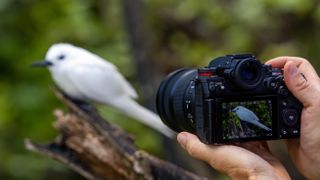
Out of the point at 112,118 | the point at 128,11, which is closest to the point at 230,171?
the point at 128,11

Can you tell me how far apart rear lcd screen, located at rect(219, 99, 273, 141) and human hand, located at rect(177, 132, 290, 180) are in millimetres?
37

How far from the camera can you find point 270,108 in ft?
6.56

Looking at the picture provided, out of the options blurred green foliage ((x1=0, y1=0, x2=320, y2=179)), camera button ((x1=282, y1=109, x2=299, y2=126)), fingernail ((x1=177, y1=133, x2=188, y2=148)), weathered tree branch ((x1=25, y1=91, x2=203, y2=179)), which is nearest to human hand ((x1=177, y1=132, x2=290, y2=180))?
fingernail ((x1=177, y1=133, x2=188, y2=148))

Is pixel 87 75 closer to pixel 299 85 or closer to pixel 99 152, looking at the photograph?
pixel 99 152

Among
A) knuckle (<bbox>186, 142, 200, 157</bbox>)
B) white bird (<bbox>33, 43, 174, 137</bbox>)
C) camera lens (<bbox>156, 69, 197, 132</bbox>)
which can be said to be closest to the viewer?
knuckle (<bbox>186, 142, 200, 157</bbox>)

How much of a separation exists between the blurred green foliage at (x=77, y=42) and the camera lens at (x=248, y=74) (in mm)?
2842

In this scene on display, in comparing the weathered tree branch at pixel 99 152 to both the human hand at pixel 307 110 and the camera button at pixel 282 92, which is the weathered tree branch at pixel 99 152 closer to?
the human hand at pixel 307 110

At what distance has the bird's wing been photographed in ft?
13.5

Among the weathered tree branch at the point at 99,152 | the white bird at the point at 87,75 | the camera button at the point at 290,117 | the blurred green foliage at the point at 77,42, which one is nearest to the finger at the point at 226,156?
the camera button at the point at 290,117

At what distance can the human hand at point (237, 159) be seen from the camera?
6.44 ft

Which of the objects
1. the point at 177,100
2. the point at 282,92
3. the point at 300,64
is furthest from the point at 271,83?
the point at 177,100

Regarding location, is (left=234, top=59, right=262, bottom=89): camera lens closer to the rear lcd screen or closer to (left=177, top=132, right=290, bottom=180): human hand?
the rear lcd screen

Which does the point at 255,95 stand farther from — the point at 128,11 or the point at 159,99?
the point at 128,11

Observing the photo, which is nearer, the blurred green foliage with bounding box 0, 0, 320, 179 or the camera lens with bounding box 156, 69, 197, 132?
the camera lens with bounding box 156, 69, 197, 132
